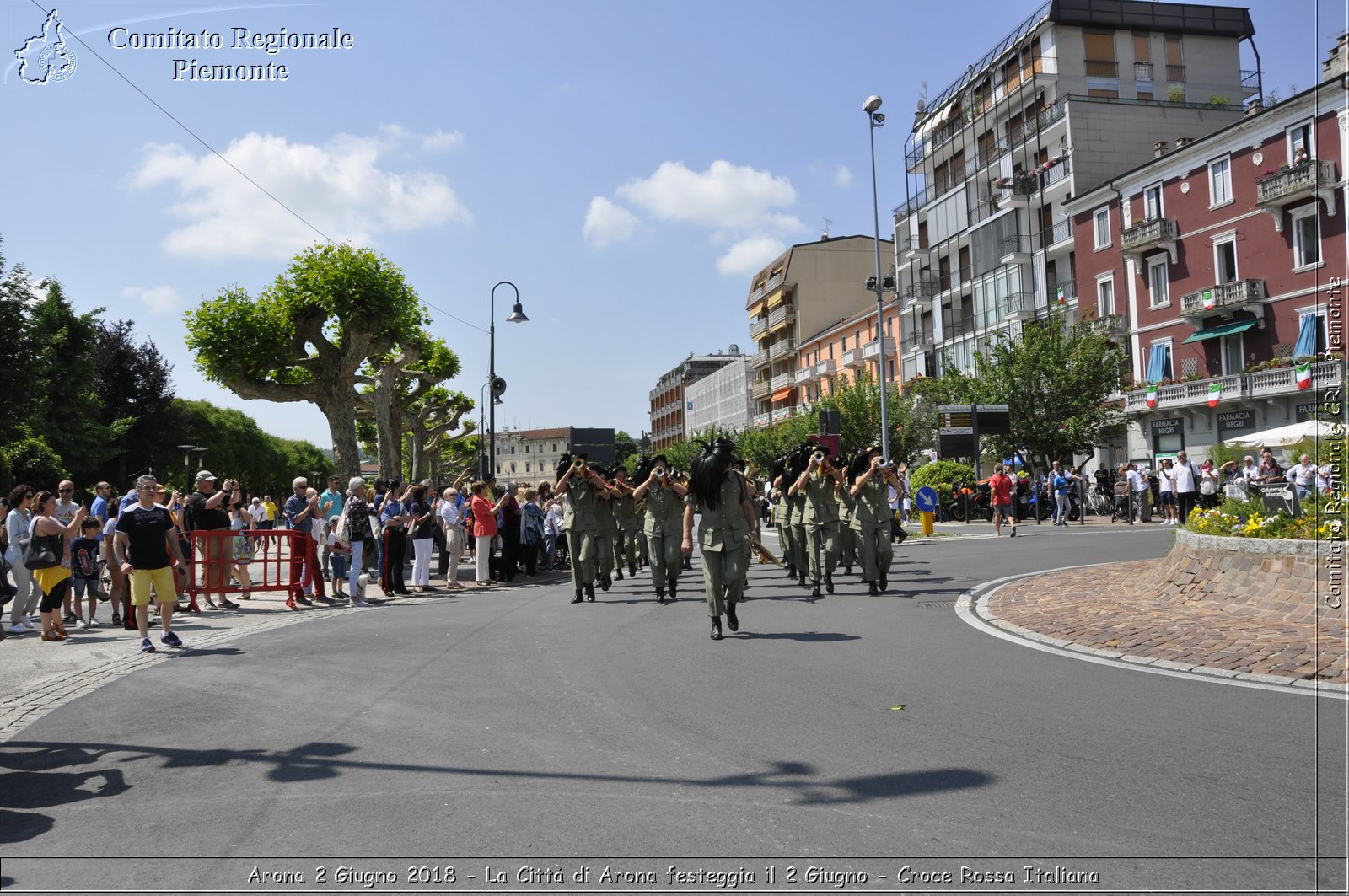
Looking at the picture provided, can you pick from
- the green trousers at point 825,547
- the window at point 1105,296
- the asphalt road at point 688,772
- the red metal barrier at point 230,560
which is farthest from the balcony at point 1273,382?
the red metal barrier at point 230,560

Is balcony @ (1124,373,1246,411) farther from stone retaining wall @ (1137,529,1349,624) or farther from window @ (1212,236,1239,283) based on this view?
stone retaining wall @ (1137,529,1349,624)

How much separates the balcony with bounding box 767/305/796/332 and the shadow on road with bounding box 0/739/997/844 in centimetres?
8169

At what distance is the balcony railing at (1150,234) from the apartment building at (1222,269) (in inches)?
2.4

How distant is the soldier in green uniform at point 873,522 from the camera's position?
13023 millimetres

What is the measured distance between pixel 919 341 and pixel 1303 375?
29444 mm

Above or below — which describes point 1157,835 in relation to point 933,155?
below

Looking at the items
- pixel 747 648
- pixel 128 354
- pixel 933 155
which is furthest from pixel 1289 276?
pixel 128 354

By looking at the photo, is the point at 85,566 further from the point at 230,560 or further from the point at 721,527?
the point at 721,527

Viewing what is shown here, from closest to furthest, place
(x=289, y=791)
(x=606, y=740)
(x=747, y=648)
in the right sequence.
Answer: (x=289, y=791)
(x=606, y=740)
(x=747, y=648)

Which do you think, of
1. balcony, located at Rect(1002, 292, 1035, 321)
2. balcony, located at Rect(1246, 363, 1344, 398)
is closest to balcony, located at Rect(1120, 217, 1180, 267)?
balcony, located at Rect(1002, 292, 1035, 321)

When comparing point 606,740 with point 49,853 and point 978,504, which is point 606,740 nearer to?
point 49,853

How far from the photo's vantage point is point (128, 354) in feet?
171

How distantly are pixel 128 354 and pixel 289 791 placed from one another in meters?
53.9

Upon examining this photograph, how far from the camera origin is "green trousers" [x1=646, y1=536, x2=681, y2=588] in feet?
44.2
